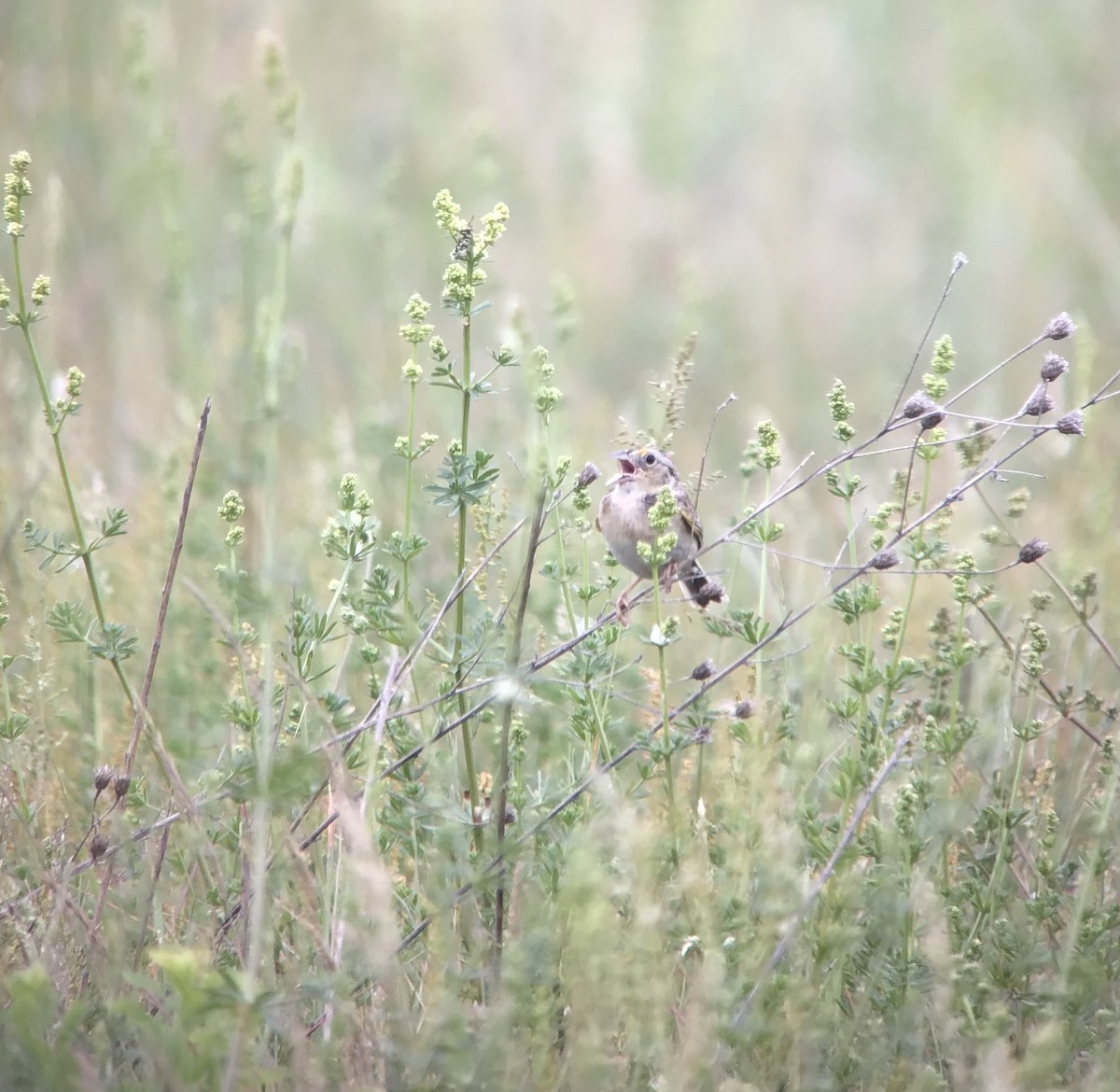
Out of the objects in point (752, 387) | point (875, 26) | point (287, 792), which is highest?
point (875, 26)

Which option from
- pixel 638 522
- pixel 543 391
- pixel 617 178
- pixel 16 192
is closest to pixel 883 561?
pixel 543 391

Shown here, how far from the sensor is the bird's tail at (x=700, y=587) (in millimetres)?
3426

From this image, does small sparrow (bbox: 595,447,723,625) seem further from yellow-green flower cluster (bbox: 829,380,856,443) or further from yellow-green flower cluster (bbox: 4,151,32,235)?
yellow-green flower cluster (bbox: 4,151,32,235)

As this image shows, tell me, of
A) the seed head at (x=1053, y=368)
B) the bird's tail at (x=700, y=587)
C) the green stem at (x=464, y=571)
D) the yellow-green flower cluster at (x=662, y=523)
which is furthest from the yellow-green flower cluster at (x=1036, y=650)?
the green stem at (x=464, y=571)

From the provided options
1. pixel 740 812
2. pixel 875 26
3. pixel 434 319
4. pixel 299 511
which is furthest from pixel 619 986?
pixel 875 26

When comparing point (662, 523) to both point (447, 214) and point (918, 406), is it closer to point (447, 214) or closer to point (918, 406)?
point (918, 406)

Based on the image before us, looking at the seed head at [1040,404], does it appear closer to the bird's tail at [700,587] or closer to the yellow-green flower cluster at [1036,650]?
the yellow-green flower cluster at [1036,650]

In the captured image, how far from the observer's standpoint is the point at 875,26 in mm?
9281

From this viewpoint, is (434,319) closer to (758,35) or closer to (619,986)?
(758,35)

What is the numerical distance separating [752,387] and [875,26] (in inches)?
162

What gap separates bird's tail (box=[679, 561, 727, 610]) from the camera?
3.43m

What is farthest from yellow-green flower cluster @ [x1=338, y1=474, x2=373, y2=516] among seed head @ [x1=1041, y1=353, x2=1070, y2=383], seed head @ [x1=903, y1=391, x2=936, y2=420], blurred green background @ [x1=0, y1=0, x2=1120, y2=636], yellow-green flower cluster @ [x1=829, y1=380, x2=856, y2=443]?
blurred green background @ [x1=0, y1=0, x2=1120, y2=636]

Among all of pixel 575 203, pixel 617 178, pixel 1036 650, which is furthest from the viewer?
pixel 617 178

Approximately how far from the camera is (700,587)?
3621 mm
